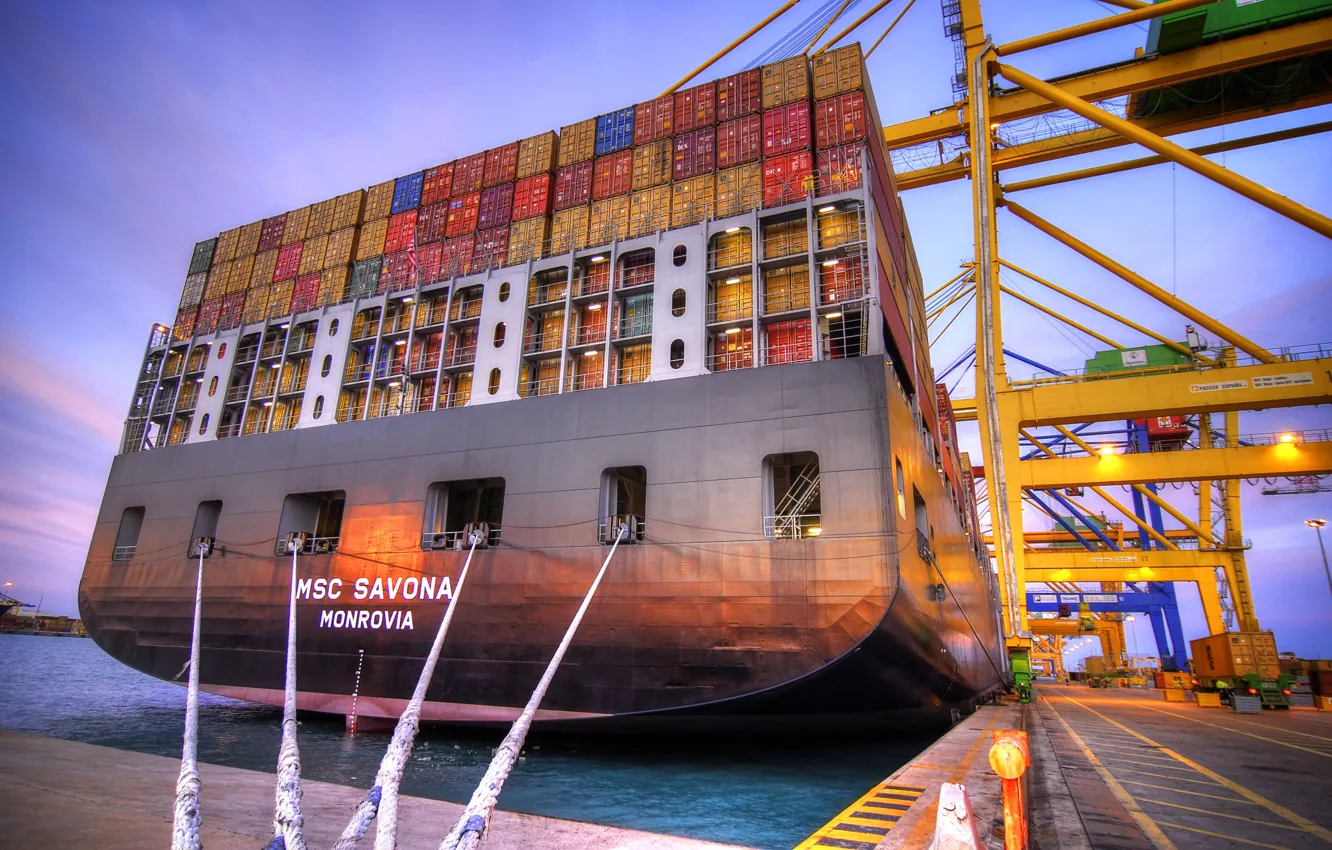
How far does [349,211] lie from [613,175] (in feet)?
27.1

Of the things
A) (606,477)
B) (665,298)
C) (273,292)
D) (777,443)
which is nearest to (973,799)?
(777,443)

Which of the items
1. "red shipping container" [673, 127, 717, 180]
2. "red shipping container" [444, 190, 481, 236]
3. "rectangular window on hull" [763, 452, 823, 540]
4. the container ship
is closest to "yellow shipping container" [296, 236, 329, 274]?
the container ship

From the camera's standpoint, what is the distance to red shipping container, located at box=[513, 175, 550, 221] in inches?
584

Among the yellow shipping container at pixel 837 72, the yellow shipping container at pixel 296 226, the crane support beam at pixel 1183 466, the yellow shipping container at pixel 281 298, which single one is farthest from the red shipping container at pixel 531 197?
the crane support beam at pixel 1183 466

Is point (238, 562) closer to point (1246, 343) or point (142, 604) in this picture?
point (142, 604)

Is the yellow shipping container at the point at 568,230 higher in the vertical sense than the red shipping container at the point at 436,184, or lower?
lower

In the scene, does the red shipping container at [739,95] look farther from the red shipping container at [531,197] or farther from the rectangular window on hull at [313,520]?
the rectangular window on hull at [313,520]

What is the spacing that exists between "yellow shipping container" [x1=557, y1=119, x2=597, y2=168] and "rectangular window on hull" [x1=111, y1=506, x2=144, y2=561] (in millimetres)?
13308

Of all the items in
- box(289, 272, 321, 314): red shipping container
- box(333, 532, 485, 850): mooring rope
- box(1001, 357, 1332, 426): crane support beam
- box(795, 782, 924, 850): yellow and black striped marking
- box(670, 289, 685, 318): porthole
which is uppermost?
box(289, 272, 321, 314): red shipping container

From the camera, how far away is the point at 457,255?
50.0 feet

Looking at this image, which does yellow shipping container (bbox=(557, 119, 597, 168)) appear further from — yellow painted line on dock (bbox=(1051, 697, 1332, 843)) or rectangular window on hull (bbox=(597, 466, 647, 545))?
yellow painted line on dock (bbox=(1051, 697, 1332, 843))

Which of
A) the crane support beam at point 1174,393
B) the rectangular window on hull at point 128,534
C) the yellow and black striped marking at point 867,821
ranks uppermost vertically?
the crane support beam at point 1174,393

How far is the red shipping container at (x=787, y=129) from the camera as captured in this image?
41.9 ft

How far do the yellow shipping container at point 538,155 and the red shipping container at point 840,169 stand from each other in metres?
6.44
